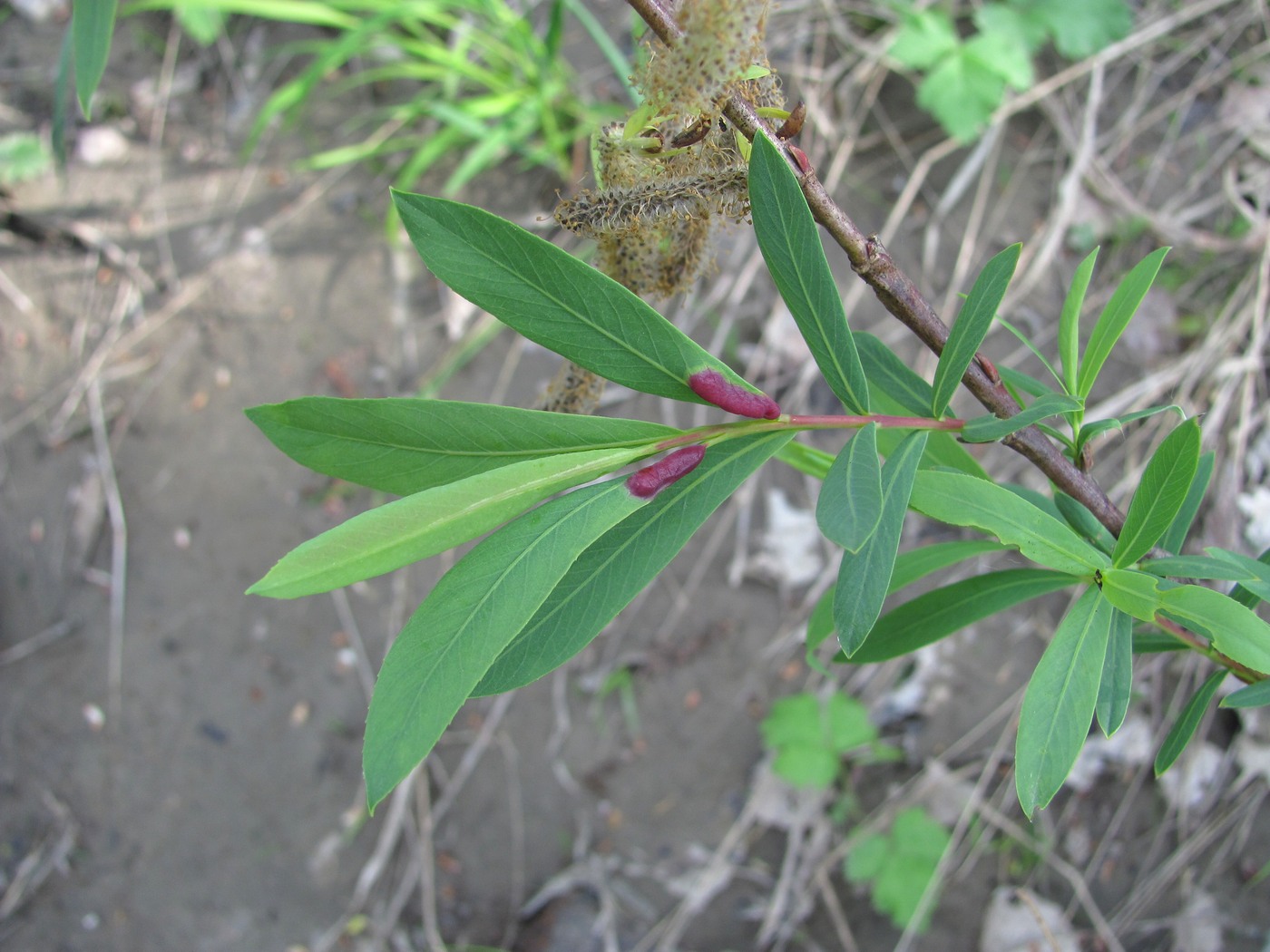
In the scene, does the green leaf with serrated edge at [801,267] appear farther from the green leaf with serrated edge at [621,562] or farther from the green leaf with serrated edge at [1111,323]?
the green leaf with serrated edge at [1111,323]

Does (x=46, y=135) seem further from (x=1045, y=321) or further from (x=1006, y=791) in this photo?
(x=1006, y=791)

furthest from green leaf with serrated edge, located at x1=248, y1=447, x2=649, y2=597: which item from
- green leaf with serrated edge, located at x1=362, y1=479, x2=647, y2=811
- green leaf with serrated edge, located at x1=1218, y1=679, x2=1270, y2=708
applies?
green leaf with serrated edge, located at x1=1218, y1=679, x2=1270, y2=708

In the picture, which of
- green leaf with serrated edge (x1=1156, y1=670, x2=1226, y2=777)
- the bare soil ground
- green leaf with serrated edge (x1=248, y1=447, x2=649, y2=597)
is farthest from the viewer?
the bare soil ground

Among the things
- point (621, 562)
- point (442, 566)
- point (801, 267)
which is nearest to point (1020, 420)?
point (801, 267)

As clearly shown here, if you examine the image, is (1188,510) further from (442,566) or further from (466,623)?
(442,566)

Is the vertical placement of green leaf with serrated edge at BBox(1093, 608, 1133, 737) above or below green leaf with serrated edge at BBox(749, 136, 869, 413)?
below

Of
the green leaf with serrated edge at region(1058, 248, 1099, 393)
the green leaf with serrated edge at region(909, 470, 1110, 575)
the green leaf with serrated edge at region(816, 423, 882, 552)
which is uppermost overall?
the green leaf with serrated edge at region(1058, 248, 1099, 393)

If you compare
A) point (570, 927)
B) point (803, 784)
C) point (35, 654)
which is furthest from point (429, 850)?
point (35, 654)

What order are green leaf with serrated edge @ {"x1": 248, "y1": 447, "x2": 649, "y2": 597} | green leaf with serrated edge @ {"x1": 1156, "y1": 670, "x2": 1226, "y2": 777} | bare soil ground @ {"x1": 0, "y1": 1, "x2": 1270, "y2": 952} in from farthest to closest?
bare soil ground @ {"x1": 0, "y1": 1, "x2": 1270, "y2": 952}, green leaf with serrated edge @ {"x1": 1156, "y1": 670, "x2": 1226, "y2": 777}, green leaf with serrated edge @ {"x1": 248, "y1": 447, "x2": 649, "y2": 597}

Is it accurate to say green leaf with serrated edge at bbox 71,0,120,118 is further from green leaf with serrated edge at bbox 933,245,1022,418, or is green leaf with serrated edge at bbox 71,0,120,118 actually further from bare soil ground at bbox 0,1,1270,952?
bare soil ground at bbox 0,1,1270,952
